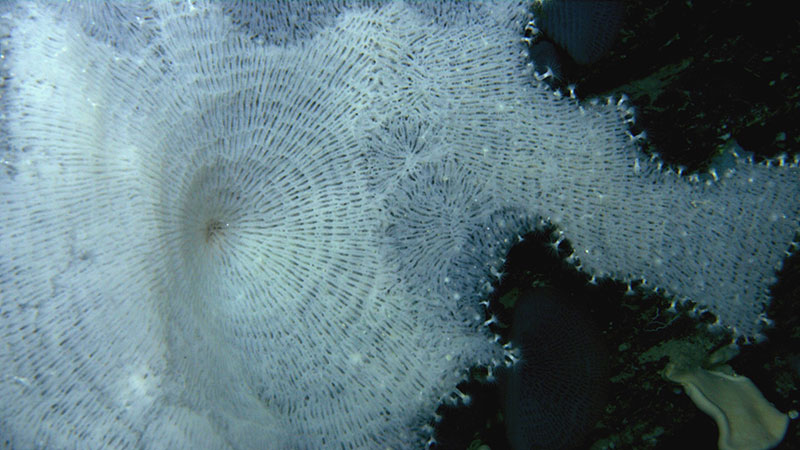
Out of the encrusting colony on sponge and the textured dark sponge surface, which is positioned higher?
the encrusting colony on sponge

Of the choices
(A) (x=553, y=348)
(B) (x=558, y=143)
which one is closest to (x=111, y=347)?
(A) (x=553, y=348)

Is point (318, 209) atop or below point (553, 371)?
atop

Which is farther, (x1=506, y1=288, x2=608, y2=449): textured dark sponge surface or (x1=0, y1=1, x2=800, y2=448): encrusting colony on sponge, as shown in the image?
(x1=506, y1=288, x2=608, y2=449): textured dark sponge surface

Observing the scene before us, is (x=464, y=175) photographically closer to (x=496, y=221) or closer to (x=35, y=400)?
(x=496, y=221)

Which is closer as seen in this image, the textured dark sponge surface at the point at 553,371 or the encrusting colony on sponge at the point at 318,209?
the encrusting colony on sponge at the point at 318,209

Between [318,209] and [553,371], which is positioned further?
[553,371]

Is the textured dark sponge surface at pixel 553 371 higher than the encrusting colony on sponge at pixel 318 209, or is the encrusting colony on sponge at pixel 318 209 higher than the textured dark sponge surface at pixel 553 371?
the encrusting colony on sponge at pixel 318 209

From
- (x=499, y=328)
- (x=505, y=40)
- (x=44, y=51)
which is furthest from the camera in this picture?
(x=499, y=328)

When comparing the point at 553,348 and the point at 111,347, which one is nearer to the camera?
the point at 111,347
